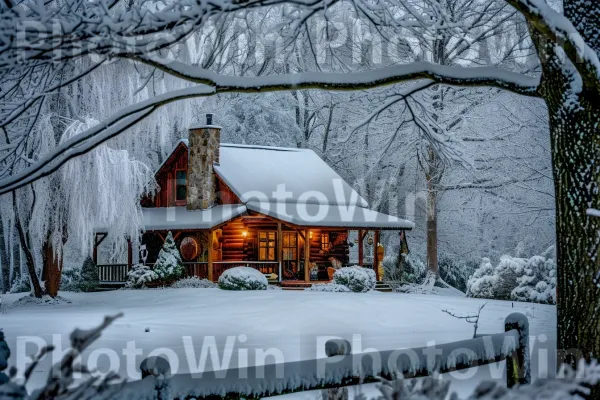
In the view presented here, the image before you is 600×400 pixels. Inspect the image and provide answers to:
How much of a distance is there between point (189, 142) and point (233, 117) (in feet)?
32.7

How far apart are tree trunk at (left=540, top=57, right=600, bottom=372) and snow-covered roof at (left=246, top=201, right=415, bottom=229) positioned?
70.3 ft

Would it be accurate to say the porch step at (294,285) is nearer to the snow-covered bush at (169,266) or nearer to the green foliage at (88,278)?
the snow-covered bush at (169,266)

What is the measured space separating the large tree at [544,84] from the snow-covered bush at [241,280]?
60.7 ft

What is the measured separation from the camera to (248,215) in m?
28.7

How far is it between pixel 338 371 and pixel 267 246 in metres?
26.5

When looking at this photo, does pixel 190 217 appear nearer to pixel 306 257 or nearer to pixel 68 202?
pixel 306 257

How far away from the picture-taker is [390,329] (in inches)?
620

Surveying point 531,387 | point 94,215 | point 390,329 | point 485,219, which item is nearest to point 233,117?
point 485,219

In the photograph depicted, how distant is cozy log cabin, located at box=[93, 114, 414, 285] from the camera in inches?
1112

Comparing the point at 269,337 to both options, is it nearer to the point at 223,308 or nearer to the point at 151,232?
the point at 223,308

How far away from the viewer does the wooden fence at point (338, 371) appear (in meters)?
3.35

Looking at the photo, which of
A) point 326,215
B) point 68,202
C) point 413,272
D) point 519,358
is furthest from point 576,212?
point 413,272

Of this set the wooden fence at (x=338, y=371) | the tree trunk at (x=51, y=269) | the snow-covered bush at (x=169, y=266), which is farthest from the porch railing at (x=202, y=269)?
the wooden fence at (x=338, y=371)

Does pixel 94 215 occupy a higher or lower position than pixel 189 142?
lower
